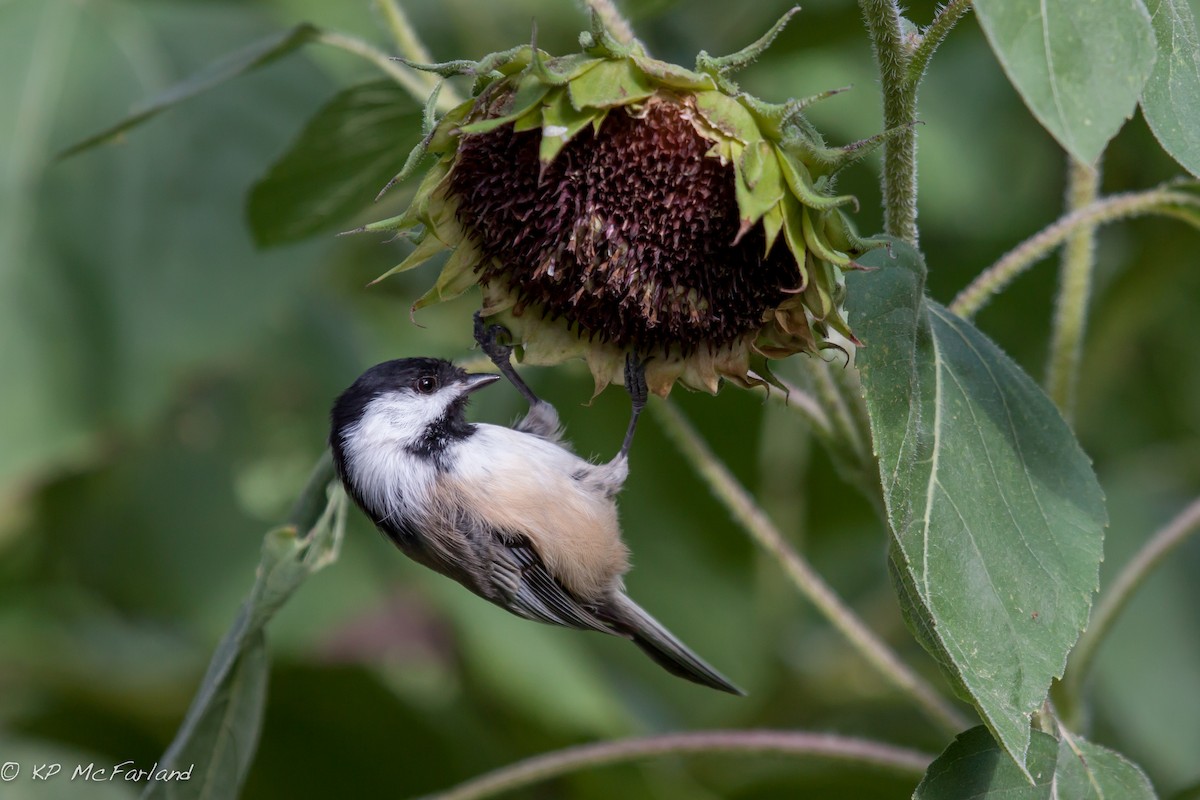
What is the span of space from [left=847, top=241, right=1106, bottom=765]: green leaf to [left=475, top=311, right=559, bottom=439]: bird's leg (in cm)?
80

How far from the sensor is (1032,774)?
2.01 meters

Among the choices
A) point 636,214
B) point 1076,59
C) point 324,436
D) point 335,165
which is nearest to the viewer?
point 1076,59

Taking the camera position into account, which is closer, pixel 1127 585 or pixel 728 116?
pixel 728 116

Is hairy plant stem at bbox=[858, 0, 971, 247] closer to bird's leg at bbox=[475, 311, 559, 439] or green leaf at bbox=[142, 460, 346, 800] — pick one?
bird's leg at bbox=[475, 311, 559, 439]

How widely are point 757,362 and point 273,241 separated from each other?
4.28ft

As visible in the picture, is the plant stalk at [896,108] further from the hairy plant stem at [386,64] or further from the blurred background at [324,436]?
the blurred background at [324,436]

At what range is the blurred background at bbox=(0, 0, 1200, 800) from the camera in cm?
391

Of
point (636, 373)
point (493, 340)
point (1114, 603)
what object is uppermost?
point (493, 340)

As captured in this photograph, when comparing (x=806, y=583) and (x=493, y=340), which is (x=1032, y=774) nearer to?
(x=806, y=583)

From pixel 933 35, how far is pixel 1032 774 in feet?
3.57

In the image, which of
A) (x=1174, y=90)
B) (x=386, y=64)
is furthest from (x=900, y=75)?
→ (x=386, y=64)

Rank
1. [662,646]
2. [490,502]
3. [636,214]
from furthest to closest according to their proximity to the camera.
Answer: [490,502], [662,646], [636,214]

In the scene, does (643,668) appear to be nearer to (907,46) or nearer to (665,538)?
(665,538)

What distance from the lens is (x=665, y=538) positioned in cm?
481
